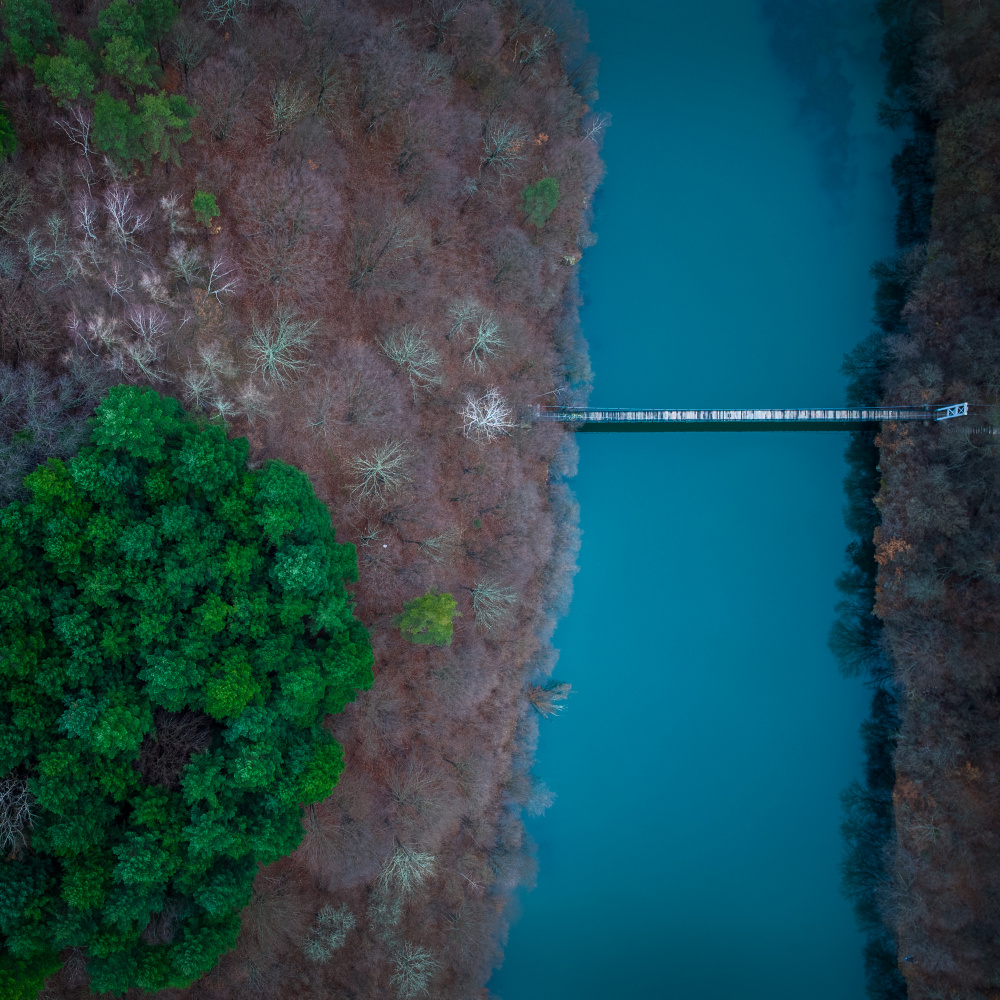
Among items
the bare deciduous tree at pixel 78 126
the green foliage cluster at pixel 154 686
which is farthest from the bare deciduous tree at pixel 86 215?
the green foliage cluster at pixel 154 686

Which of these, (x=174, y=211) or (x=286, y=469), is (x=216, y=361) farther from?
(x=286, y=469)

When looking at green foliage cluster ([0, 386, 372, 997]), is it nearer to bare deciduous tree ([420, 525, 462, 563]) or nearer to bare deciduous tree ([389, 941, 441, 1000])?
bare deciduous tree ([420, 525, 462, 563])

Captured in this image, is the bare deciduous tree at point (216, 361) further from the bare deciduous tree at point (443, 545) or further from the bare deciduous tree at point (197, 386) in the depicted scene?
the bare deciduous tree at point (443, 545)

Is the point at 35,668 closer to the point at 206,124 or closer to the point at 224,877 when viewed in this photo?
the point at 224,877

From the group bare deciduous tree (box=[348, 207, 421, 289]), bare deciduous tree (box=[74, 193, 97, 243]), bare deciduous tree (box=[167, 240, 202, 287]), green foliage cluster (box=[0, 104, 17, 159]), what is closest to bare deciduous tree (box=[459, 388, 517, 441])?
bare deciduous tree (box=[348, 207, 421, 289])

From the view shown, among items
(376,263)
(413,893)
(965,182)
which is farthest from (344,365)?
(965,182)

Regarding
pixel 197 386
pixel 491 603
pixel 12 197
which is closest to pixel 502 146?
pixel 197 386
